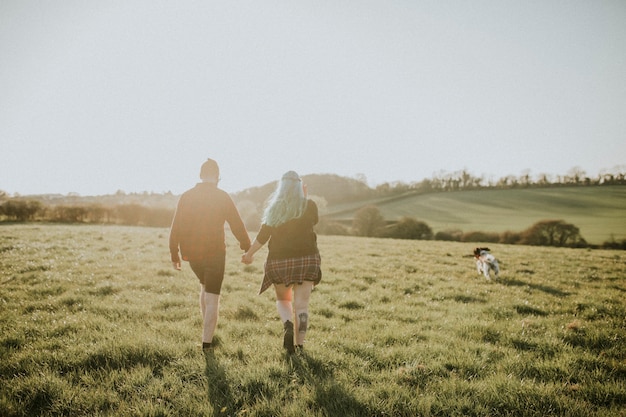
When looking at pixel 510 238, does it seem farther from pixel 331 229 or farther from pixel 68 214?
pixel 68 214

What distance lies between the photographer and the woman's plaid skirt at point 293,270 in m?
4.74

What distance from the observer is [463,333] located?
19.4 ft

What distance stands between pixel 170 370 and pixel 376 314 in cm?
437

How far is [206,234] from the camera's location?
16.2 feet

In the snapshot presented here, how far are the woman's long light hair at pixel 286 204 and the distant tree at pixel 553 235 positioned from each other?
42.1 m

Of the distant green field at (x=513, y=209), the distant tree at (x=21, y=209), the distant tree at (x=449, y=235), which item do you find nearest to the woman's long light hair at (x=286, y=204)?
the distant tree at (x=449, y=235)

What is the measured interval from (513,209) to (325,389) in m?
70.2

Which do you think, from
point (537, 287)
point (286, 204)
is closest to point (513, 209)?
point (537, 287)

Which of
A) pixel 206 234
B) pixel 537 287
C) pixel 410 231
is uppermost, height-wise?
pixel 206 234

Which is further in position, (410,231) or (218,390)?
(410,231)

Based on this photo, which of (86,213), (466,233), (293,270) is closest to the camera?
(293,270)

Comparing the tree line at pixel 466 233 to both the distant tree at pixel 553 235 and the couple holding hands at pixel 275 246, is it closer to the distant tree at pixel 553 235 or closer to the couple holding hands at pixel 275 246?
the distant tree at pixel 553 235

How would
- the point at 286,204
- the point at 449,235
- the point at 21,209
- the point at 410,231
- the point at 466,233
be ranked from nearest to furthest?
1. the point at 286,204
2. the point at 21,209
3. the point at 466,233
4. the point at 449,235
5. the point at 410,231

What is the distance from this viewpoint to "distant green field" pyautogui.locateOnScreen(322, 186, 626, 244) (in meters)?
46.8
